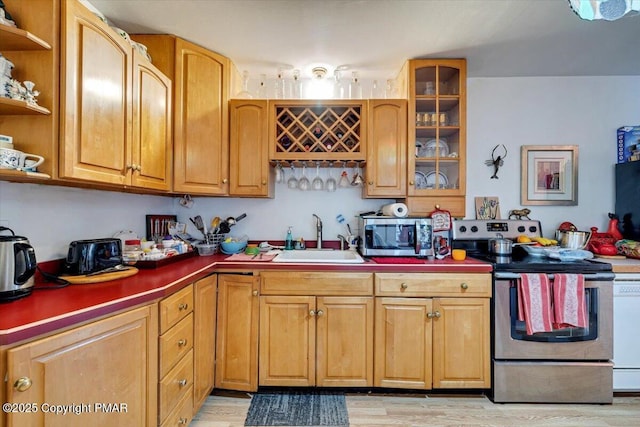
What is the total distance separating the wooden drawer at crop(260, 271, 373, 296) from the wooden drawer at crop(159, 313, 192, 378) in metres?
0.52

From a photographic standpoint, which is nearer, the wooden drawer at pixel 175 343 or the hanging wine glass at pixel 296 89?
the wooden drawer at pixel 175 343

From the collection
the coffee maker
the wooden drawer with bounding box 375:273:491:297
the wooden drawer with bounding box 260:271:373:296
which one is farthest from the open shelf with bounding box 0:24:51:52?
the wooden drawer with bounding box 375:273:491:297

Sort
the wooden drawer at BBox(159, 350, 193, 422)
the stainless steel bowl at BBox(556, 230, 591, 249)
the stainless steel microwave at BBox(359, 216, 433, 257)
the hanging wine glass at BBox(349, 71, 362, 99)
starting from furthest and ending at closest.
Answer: the hanging wine glass at BBox(349, 71, 362, 99)
the stainless steel bowl at BBox(556, 230, 591, 249)
the stainless steel microwave at BBox(359, 216, 433, 257)
the wooden drawer at BBox(159, 350, 193, 422)

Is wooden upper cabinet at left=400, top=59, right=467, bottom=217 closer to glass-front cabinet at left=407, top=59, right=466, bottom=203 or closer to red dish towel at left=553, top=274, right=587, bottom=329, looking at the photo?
glass-front cabinet at left=407, top=59, right=466, bottom=203

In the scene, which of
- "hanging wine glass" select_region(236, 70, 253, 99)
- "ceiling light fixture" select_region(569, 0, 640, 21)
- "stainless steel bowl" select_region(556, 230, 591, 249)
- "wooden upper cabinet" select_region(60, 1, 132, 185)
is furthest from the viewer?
"hanging wine glass" select_region(236, 70, 253, 99)

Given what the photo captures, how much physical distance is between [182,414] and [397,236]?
165 centimetres

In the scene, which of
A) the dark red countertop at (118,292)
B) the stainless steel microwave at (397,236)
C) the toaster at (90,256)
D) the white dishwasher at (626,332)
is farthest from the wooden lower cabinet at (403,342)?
the toaster at (90,256)

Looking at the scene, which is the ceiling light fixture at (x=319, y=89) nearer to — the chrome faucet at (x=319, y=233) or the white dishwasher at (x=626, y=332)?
the chrome faucet at (x=319, y=233)

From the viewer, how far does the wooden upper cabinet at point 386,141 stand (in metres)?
2.16

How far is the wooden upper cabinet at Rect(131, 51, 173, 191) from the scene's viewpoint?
1.55 metres

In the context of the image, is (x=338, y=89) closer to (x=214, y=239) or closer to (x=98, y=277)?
(x=214, y=239)

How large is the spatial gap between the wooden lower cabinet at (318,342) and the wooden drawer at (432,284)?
148mm

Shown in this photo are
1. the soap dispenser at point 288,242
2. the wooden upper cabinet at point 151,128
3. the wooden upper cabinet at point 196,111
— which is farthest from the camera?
the soap dispenser at point 288,242

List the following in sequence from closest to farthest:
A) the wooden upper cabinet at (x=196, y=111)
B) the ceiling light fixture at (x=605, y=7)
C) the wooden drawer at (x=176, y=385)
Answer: the ceiling light fixture at (x=605, y=7) < the wooden drawer at (x=176, y=385) < the wooden upper cabinet at (x=196, y=111)
